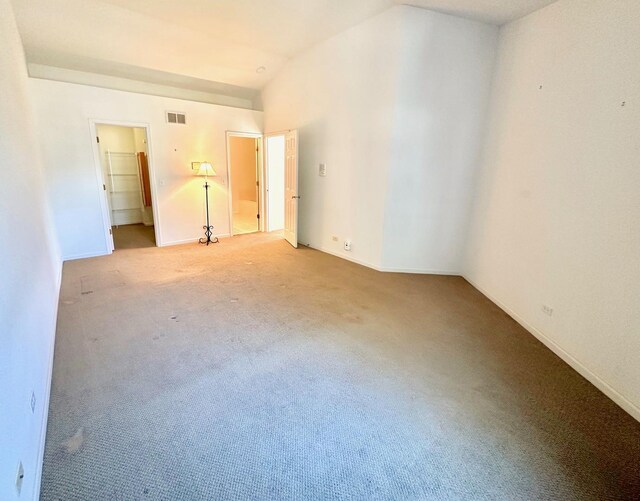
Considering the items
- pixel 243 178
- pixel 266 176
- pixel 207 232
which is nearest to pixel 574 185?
pixel 266 176

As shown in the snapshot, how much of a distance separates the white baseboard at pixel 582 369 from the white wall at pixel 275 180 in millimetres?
5091

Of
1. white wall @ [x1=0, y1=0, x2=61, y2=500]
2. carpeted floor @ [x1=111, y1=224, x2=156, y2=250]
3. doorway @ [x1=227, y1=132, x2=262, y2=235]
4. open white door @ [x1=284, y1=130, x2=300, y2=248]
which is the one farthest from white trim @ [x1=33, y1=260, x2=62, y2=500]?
doorway @ [x1=227, y1=132, x2=262, y2=235]

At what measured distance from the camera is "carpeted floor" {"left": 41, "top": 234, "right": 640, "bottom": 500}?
1543mm

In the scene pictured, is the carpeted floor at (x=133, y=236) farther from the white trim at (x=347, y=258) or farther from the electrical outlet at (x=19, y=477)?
the electrical outlet at (x=19, y=477)

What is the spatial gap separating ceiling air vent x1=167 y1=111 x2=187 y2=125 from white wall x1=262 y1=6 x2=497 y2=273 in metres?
2.32

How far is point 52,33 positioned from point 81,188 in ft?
6.95

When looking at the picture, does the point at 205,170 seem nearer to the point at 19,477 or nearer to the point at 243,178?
the point at 243,178

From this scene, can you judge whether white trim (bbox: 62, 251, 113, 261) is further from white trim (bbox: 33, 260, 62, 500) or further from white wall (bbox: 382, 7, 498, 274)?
white wall (bbox: 382, 7, 498, 274)

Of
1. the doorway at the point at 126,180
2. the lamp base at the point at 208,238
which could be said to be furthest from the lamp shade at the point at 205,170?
the doorway at the point at 126,180

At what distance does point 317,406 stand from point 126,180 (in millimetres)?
7367

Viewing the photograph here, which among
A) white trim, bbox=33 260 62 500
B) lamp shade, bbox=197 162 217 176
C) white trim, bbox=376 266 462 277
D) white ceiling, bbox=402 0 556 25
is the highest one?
white ceiling, bbox=402 0 556 25

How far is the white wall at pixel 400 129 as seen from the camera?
3.85 meters

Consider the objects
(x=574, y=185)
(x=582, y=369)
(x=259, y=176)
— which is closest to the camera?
(x=582, y=369)

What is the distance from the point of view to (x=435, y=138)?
410cm
